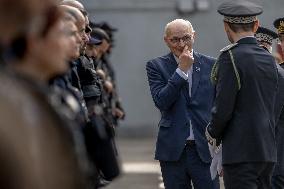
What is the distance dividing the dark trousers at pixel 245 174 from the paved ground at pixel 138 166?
398 centimetres

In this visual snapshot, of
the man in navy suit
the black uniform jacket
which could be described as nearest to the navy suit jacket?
the man in navy suit

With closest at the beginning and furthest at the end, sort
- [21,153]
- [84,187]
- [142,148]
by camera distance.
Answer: [21,153]
[84,187]
[142,148]

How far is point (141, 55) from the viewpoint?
79.6ft

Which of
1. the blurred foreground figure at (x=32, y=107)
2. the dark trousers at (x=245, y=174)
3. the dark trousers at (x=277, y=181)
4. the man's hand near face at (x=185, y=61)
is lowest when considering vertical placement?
the dark trousers at (x=277, y=181)

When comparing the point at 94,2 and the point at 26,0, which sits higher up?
the point at 26,0

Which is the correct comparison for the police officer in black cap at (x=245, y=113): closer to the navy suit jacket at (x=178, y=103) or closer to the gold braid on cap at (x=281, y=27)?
the navy suit jacket at (x=178, y=103)

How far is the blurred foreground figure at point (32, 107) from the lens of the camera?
2156 millimetres

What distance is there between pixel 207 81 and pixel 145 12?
1627 centimetres

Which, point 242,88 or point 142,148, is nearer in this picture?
point 242,88

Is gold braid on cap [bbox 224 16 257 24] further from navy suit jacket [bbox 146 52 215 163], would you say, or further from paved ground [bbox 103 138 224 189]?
paved ground [bbox 103 138 224 189]

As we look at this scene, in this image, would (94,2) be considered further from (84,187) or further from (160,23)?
(84,187)

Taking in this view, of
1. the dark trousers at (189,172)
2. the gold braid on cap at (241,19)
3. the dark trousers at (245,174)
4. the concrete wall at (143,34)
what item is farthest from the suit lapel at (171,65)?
the concrete wall at (143,34)

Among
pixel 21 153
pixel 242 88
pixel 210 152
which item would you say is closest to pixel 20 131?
pixel 21 153

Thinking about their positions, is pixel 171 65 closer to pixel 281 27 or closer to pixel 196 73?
pixel 196 73
